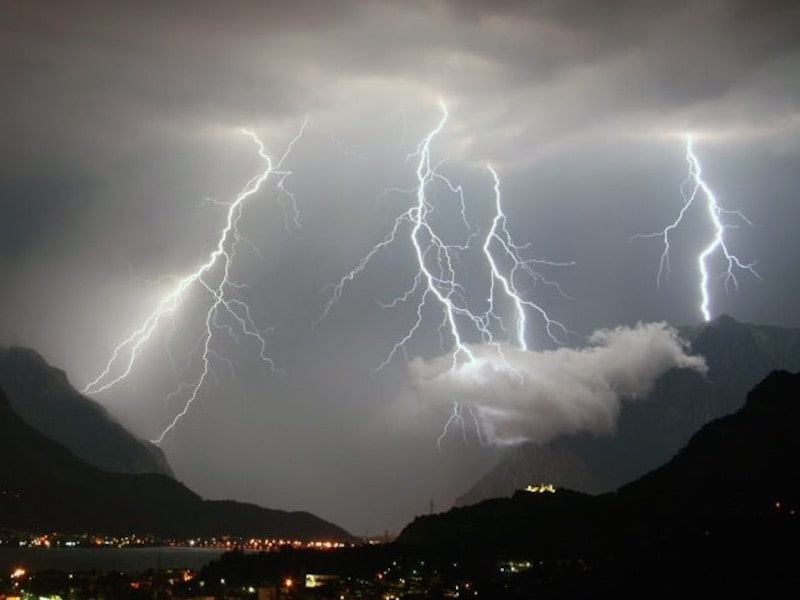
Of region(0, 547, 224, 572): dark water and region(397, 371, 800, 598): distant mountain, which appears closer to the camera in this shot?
region(397, 371, 800, 598): distant mountain

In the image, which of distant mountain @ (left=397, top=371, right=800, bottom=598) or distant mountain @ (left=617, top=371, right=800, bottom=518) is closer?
distant mountain @ (left=397, top=371, right=800, bottom=598)

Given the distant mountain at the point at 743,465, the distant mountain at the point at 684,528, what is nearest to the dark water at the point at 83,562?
the distant mountain at the point at 684,528

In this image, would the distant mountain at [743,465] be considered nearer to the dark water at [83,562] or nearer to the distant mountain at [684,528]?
the distant mountain at [684,528]

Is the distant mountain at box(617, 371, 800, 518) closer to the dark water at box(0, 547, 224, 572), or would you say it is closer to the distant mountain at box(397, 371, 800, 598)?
the distant mountain at box(397, 371, 800, 598)

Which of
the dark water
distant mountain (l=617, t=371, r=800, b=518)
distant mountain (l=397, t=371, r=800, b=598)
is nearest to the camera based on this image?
distant mountain (l=397, t=371, r=800, b=598)

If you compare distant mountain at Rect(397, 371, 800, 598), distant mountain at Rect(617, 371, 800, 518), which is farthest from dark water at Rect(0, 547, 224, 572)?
distant mountain at Rect(617, 371, 800, 518)

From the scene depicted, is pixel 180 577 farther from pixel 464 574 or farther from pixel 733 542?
pixel 733 542

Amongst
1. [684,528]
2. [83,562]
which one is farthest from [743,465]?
[83,562]

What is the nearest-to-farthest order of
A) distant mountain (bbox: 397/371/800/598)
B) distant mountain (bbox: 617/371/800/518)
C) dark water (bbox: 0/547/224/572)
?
distant mountain (bbox: 397/371/800/598) → distant mountain (bbox: 617/371/800/518) → dark water (bbox: 0/547/224/572)

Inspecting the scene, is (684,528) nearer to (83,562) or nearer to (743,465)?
(743,465)
